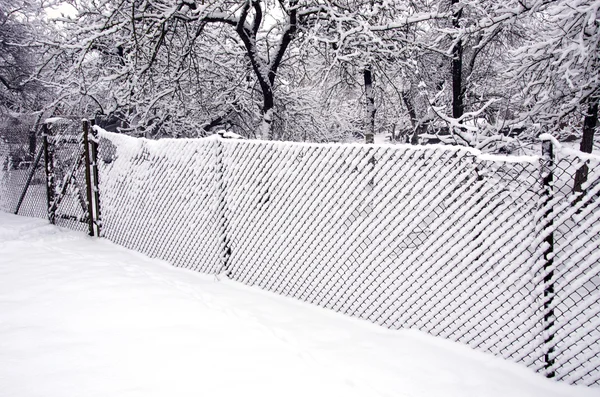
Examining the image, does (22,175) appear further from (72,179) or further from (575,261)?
(575,261)

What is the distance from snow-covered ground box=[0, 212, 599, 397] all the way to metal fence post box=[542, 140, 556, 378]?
0.65 feet

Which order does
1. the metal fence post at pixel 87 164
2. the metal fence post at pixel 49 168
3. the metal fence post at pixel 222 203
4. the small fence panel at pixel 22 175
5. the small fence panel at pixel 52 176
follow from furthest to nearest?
the small fence panel at pixel 22 175 → the metal fence post at pixel 49 168 → the small fence panel at pixel 52 176 → the metal fence post at pixel 87 164 → the metal fence post at pixel 222 203

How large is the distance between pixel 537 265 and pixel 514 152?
4988mm

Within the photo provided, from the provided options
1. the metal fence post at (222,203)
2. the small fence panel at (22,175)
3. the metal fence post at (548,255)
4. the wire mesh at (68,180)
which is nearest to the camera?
the metal fence post at (548,255)

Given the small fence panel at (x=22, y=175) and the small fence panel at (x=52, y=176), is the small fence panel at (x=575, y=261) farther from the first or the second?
the small fence panel at (x=22, y=175)

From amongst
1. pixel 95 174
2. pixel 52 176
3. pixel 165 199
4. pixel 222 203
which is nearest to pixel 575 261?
pixel 222 203

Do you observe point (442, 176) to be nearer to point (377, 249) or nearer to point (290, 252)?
point (377, 249)

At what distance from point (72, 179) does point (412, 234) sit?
605 cm

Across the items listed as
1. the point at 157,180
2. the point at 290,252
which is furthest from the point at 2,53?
the point at 290,252

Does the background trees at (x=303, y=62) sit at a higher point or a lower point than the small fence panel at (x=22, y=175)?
higher

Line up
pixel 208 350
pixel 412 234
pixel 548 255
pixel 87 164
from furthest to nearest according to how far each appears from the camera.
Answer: pixel 87 164
pixel 412 234
pixel 208 350
pixel 548 255

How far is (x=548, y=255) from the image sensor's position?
270 cm

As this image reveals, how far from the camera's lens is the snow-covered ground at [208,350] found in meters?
2.55

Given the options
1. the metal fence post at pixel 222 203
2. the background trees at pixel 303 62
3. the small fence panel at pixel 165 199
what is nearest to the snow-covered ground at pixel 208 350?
the metal fence post at pixel 222 203
